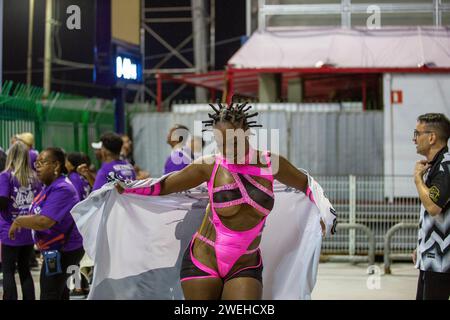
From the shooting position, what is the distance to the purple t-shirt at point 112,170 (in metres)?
8.47

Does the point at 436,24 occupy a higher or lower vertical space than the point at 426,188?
higher

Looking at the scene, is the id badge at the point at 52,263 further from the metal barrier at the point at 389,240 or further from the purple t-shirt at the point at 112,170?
the metal barrier at the point at 389,240

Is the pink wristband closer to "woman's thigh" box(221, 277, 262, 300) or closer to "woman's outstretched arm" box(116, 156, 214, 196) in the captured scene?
"woman's outstretched arm" box(116, 156, 214, 196)

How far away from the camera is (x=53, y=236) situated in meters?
6.86

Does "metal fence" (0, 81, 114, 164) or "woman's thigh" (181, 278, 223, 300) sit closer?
"woman's thigh" (181, 278, 223, 300)

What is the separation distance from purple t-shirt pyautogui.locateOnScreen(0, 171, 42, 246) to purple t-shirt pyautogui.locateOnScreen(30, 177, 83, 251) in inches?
32.1

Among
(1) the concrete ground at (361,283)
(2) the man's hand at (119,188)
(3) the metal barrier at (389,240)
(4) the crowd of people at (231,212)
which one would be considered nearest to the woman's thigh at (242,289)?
(4) the crowd of people at (231,212)

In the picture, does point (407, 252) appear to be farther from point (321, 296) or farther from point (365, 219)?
point (321, 296)

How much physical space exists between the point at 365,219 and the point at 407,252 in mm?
826

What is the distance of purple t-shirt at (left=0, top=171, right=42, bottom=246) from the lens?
7.70m

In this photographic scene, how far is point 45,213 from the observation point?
670cm

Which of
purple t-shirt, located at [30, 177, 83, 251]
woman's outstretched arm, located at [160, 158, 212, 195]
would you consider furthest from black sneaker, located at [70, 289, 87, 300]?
woman's outstretched arm, located at [160, 158, 212, 195]

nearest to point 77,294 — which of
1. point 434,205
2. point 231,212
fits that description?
point 231,212
